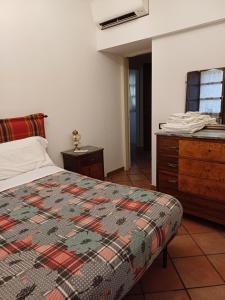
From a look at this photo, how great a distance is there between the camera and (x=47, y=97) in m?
2.84

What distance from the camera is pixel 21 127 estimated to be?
2510 millimetres

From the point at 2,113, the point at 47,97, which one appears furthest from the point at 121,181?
the point at 2,113

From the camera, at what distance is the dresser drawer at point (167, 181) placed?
2.46 m

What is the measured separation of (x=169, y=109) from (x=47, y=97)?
1.58m

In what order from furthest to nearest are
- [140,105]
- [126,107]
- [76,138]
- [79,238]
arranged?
[140,105]
[126,107]
[76,138]
[79,238]

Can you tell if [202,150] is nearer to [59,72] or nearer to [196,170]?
[196,170]

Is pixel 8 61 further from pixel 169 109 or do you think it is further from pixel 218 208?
pixel 218 208

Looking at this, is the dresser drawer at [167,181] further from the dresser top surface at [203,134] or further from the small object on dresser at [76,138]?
the small object on dresser at [76,138]

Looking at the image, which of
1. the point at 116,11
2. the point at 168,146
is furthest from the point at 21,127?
the point at 116,11

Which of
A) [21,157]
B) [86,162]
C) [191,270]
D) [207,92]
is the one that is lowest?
[191,270]

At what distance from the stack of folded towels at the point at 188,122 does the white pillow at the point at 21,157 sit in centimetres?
139

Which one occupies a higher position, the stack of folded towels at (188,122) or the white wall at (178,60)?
the white wall at (178,60)

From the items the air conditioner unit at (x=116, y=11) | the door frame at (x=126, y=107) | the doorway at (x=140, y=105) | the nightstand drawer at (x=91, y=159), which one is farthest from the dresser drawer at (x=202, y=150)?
the doorway at (x=140, y=105)

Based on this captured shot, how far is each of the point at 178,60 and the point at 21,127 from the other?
2.03 meters
